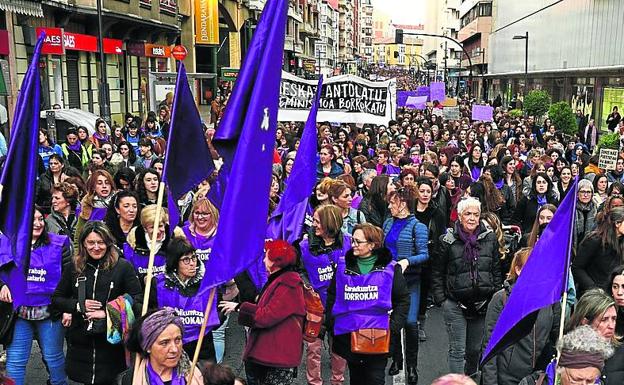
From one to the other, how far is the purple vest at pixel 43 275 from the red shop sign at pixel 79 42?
18.1 m

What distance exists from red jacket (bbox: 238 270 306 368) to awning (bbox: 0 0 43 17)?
1545 centimetres

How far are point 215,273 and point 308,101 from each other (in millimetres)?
8457

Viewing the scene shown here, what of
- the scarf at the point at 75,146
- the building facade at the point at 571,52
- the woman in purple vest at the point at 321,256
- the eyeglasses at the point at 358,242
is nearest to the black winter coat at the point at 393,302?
the eyeglasses at the point at 358,242

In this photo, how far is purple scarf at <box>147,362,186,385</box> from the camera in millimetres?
3672

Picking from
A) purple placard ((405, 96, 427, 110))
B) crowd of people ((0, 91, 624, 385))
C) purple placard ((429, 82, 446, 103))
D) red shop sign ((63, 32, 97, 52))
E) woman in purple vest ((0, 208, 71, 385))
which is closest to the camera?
crowd of people ((0, 91, 624, 385))

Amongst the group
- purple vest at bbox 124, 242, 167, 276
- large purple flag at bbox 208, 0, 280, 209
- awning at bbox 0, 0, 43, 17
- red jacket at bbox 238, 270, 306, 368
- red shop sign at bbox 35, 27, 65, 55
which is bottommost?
red jacket at bbox 238, 270, 306, 368

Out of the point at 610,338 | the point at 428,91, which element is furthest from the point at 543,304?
the point at 428,91

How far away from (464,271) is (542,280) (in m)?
1.66

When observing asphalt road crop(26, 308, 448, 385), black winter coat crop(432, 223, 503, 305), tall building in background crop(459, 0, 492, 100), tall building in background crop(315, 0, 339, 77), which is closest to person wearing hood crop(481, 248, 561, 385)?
black winter coat crop(432, 223, 503, 305)

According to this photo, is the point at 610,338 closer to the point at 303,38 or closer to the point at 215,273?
the point at 215,273

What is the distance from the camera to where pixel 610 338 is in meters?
4.31

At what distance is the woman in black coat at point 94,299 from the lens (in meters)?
4.90

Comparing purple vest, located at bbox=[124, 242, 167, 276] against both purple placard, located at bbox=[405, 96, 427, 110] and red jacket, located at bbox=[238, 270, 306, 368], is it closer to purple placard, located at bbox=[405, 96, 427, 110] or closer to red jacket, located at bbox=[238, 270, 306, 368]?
red jacket, located at bbox=[238, 270, 306, 368]

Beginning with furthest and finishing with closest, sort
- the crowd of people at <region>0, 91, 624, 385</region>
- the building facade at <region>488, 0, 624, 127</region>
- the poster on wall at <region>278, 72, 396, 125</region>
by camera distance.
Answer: the building facade at <region>488, 0, 624, 127</region> → the poster on wall at <region>278, 72, 396, 125</region> → the crowd of people at <region>0, 91, 624, 385</region>
